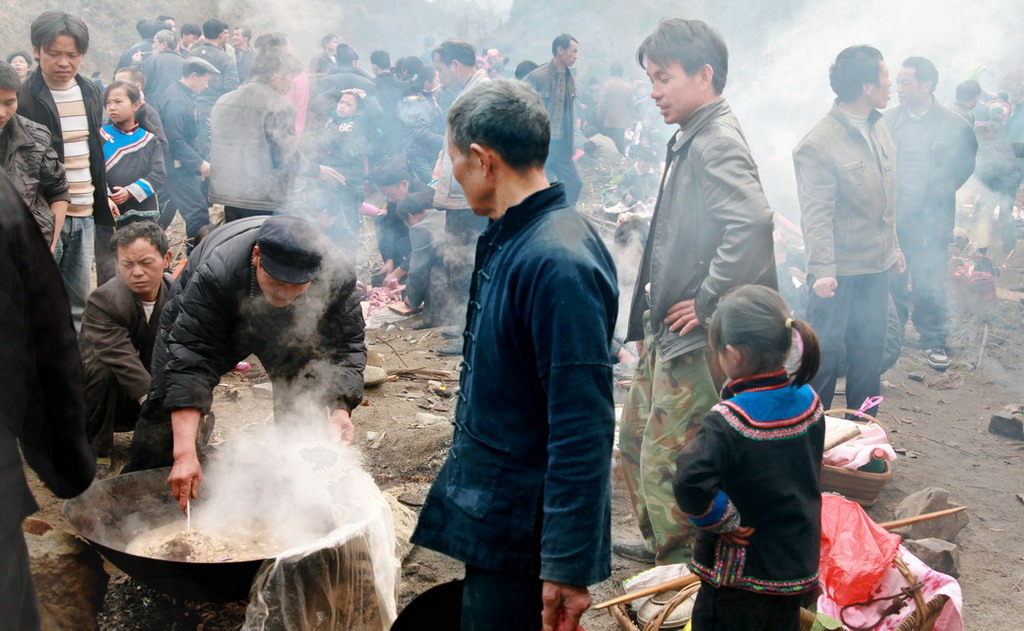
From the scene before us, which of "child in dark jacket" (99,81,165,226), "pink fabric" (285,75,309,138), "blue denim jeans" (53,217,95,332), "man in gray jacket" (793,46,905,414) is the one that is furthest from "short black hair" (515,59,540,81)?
"blue denim jeans" (53,217,95,332)

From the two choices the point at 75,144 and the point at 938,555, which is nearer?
the point at 938,555

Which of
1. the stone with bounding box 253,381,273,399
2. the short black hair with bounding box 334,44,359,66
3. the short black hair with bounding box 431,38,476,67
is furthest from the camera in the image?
the short black hair with bounding box 334,44,359,66

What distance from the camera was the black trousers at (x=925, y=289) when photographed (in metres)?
7.45

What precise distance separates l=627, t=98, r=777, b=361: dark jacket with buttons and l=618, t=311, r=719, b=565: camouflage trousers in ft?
0.33

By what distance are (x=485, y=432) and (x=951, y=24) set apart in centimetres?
1300

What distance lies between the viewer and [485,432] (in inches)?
83.4

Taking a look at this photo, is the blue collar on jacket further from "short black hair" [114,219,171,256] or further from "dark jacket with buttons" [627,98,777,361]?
"short black hair" [114,219,171,256]

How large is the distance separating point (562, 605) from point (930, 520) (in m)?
3.00

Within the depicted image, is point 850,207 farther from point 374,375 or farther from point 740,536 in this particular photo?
point 374,375

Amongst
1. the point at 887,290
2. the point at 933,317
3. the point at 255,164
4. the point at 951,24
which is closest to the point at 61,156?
the point at 255,164

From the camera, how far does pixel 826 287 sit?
4.91 metres

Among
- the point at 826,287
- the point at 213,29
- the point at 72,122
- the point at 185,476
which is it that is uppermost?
the point at 213,29

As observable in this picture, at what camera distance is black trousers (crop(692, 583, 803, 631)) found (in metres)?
2.69

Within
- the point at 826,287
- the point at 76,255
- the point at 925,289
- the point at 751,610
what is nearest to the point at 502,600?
the point at 751,610
